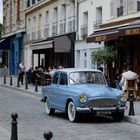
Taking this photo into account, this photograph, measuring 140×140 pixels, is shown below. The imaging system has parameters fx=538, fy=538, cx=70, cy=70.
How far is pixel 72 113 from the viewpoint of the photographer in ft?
53.4

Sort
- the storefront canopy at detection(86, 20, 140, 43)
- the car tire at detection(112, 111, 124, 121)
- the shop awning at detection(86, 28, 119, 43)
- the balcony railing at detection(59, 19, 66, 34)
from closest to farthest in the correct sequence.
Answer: the car tire at detection(112, 111, 124, 121), the storefront canopy at detection(86, 20, 140, 43), the shop awning at detection(86, 28, 119, 43), the balcony railing at detection(59, 19, 66, 34)

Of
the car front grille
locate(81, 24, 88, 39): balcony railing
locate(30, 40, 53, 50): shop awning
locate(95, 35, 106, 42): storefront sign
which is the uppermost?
locate(81, 24, 88, 39): balcony railing

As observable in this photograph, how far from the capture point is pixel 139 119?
51.9 ft

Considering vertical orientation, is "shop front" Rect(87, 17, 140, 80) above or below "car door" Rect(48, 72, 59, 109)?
above

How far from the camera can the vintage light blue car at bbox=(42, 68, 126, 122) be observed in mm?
15742

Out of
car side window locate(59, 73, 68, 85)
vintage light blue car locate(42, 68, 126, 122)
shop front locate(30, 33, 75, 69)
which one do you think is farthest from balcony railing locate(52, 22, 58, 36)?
car side window locate(59, 73, 68, 85)

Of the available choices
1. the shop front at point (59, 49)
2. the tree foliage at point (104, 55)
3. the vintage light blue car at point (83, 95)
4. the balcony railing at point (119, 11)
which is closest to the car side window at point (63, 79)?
the vintage light blue car at point (83, 95)

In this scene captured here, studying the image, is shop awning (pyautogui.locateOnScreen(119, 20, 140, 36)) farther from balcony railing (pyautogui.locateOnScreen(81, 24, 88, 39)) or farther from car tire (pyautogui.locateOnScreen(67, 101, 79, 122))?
balcony railing (pyautogui.locateOnScreen(81, 24, 88, 39))

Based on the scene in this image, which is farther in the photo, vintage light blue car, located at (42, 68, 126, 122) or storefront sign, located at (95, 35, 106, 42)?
storefront sign, located at (95, 35, 106, 42)

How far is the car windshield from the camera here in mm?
17000

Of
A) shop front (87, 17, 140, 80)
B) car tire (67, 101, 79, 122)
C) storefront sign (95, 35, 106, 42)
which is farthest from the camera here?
storefront sign (95, 35, 106, 42)

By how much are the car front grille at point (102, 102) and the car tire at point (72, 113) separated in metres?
0.52

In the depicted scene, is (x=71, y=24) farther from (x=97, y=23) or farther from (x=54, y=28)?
(x=97, y=23)

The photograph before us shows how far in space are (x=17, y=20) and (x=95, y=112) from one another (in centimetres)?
4160
